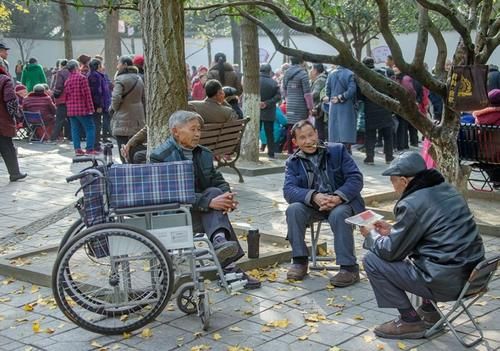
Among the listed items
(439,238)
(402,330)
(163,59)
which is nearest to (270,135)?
(163,59)

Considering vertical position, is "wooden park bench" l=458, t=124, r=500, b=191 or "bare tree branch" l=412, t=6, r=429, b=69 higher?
"bare tree branch" l=412, t=6, r=429, b=69

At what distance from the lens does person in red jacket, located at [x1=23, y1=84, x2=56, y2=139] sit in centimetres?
1728

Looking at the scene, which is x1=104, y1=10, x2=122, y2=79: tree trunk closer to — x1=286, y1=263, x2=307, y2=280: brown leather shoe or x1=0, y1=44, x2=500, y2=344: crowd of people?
x1=0, y1=44, x2=500, y2=344: crowd of people

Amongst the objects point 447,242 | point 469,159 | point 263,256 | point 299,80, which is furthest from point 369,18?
point 447,242

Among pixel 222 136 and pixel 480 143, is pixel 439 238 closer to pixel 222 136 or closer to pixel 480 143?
pixel 480 143

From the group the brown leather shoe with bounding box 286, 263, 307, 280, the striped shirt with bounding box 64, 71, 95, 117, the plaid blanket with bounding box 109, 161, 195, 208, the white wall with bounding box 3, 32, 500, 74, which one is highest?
the white wall with bounding box 3, 32, 500, 74

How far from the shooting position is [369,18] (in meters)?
25.6

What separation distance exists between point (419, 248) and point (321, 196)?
160 cm

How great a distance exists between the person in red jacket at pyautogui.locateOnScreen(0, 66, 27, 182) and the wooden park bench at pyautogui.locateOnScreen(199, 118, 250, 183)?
115 inches

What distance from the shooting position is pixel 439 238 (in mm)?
4820

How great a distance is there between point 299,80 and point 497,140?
17.1 feet

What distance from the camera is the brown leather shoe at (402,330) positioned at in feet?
16.6

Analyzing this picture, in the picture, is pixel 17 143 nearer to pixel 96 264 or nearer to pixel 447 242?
pixel 96 264

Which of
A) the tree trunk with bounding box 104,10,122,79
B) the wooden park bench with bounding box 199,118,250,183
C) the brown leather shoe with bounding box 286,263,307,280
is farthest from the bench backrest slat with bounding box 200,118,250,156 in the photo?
the tree trunk with bounding box 104,10,122,79
